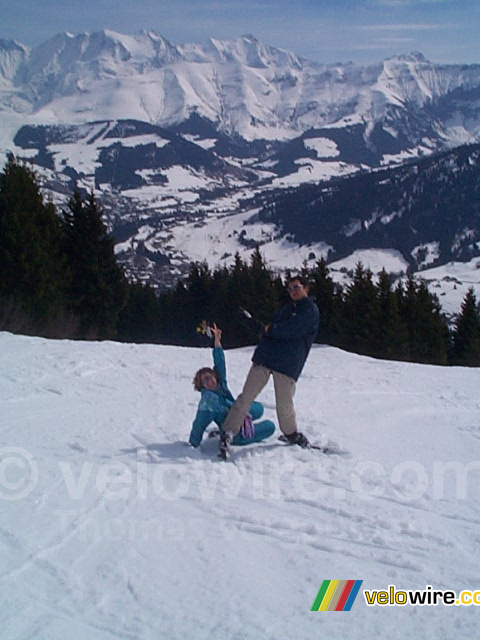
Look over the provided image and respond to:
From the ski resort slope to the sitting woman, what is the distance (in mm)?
159

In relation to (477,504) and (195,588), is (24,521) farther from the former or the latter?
(477,504)

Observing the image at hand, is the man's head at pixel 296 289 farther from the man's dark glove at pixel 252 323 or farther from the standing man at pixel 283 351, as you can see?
the man's dark glove at pixel 252 323

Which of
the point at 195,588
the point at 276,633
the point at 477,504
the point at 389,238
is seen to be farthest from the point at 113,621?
the point at 389,238

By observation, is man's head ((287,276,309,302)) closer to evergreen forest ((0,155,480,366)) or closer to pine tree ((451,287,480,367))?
evergreen forest ((0,155,480,366))

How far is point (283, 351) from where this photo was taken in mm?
5594

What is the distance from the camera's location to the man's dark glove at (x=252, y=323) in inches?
217

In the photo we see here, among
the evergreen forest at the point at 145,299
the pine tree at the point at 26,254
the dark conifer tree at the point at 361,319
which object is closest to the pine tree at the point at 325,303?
the evergreen forest at the point at 145,299

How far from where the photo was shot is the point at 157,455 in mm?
5625

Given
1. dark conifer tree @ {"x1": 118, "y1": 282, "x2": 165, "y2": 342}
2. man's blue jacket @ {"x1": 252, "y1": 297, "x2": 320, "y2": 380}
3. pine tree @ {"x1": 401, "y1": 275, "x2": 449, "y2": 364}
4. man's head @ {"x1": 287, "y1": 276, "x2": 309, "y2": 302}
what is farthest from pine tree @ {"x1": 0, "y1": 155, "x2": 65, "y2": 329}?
pine tree @ {"x1": 401, "y1": 275, "x2": 449, "y2": 364}

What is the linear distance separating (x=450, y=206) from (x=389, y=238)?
27.5 meters

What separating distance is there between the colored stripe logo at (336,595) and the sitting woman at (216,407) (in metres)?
2.56

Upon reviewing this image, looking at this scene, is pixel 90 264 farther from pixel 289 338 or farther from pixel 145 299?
pixel 289 338

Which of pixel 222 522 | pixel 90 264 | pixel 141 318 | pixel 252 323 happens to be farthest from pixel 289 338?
pixel 141 318

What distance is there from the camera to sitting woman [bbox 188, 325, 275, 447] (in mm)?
5812
